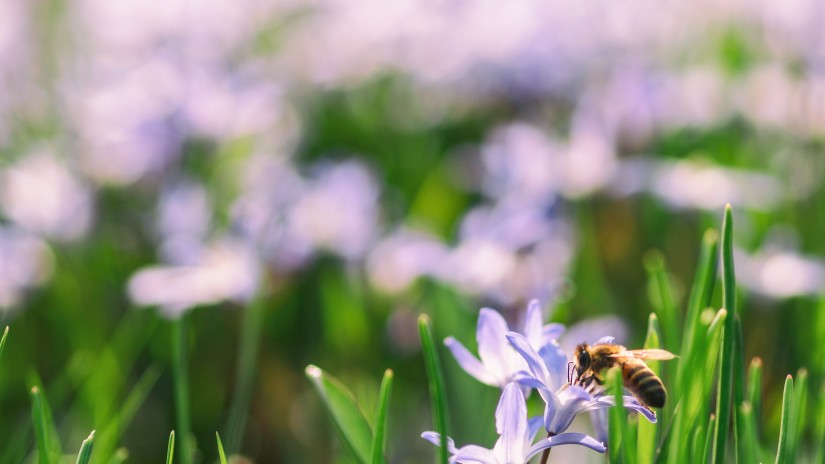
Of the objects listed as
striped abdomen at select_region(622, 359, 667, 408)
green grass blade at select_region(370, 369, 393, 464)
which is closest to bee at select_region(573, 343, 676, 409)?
striped abdomen at select_region(622, 359, 667, 408)

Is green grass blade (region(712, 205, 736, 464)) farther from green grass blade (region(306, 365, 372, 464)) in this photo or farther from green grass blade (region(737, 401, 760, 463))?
green grass blade (region(306, 365, 372, 464))

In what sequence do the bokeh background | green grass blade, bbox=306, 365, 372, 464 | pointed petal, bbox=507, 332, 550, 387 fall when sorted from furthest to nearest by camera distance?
the bokeh background
green grass blade, bbox=306, 365, 372, 464
pointed petal, bbox=507, 332, 550, 387

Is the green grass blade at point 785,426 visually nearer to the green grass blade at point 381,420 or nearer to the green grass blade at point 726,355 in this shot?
the green grass blade at point 726,355

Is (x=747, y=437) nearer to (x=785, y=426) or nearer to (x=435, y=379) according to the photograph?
(x=785, y=426)

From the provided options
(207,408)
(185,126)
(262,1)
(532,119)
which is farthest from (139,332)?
(262,1)

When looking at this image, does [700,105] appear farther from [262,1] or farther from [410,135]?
[262,1]

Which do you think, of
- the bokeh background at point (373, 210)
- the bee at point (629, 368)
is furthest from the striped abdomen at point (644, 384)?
the bokeh background at point (373, 210)
